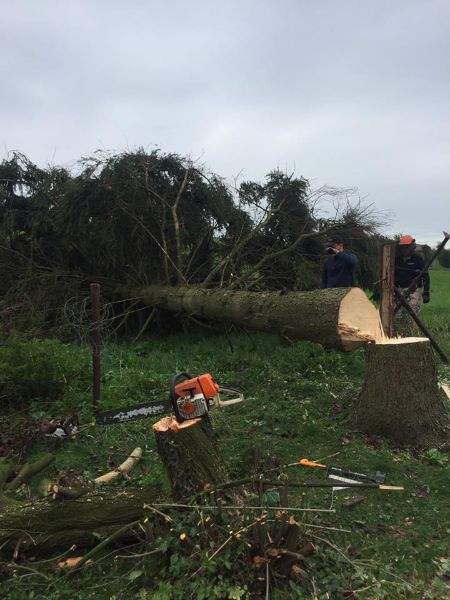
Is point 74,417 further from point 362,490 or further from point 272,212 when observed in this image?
point 272,212

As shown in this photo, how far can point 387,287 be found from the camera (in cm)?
504

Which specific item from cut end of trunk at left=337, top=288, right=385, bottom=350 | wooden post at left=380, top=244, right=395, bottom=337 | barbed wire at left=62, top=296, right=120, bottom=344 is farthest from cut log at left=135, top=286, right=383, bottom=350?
barbed wire at left=62, top=296, right=120, bottom=344

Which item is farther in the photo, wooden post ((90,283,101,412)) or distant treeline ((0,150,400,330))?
distant treeline ((0,150,400,330))

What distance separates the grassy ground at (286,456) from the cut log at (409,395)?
0.16 meters

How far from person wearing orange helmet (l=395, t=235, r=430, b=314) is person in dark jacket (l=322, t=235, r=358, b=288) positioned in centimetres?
123

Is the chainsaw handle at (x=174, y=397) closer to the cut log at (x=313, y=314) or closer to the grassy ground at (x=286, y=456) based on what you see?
the grassy ground at (x=286, y=456)

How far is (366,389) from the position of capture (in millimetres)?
3736

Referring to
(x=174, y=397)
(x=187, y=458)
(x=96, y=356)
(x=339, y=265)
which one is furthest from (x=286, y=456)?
(x=339, y=265)

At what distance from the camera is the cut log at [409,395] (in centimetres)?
352

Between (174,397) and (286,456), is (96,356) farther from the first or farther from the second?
(174,397)

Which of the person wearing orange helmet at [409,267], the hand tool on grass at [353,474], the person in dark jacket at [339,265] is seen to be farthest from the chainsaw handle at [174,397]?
the person wearing orange helmet at [409,267]

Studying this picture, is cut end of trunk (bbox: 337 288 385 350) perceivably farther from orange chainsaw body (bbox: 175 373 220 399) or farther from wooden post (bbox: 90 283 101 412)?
wooden post (bbox: 90 283 101 412)

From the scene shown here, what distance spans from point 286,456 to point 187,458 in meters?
1.15

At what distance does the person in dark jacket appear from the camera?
526cm
